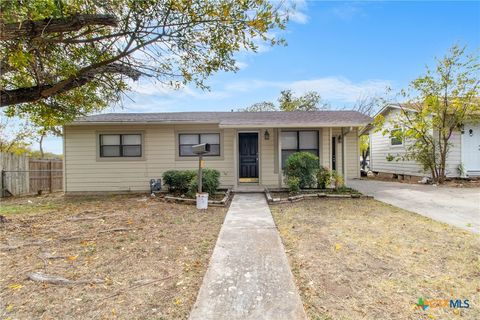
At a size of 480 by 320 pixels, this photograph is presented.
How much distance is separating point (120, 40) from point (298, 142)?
6.85 m

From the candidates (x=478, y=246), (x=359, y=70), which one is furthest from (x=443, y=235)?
(x=359, y=70)

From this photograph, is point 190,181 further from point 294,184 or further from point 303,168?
point 303,168

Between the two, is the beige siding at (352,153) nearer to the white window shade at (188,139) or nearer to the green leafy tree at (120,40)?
the white window shade at (188,139)

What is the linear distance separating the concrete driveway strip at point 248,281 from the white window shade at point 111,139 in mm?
7355

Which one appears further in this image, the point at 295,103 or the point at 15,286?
the point at 295,103

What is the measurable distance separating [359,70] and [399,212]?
1311 cm

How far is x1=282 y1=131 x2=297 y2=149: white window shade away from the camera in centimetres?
943

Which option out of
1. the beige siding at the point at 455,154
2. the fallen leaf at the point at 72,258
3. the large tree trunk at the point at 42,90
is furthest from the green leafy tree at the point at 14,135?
the beige siding at the point at 455,154

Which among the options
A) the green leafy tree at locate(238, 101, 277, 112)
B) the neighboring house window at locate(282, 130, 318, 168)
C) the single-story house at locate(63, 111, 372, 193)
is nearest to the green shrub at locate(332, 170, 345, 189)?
the single-story house at locate(63, 111, 372, 193)

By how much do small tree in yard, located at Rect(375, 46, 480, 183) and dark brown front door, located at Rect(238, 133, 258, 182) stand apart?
6.30 m

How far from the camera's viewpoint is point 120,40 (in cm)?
513

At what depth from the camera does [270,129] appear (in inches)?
373

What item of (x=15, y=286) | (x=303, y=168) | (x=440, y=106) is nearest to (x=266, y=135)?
(x=303, y=168)

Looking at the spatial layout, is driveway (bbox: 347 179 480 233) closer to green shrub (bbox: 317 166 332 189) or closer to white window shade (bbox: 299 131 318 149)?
green shrub (bbox: 317 166 332 189)
